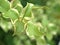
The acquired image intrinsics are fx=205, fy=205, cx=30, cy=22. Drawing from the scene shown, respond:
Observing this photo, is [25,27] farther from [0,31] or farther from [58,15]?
[58,15]

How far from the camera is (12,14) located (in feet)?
2.05

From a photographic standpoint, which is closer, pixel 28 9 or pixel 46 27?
pixel 28 9

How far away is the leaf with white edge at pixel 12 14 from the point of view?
62 cm

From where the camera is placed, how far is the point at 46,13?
4.60 ft

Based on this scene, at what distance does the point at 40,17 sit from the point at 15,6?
71 centimetres

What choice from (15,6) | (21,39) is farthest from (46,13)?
(15,6)

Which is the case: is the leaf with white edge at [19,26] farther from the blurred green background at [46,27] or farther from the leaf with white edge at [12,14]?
the blurred green background at [46,27]

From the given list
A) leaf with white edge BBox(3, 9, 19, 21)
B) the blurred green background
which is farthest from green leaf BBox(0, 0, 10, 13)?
the blurred green background

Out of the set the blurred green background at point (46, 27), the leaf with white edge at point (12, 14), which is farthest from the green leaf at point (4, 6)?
the blurred green background at point (46, 27)

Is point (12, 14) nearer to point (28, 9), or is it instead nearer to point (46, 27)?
point (28, 9)

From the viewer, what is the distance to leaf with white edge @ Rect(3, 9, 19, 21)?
0.62 m

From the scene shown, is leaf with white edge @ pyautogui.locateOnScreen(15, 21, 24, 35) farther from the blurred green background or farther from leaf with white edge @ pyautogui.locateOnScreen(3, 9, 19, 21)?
the blurred green background

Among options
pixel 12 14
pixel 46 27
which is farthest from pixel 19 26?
pixel 46 27

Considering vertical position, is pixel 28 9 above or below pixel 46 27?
above
